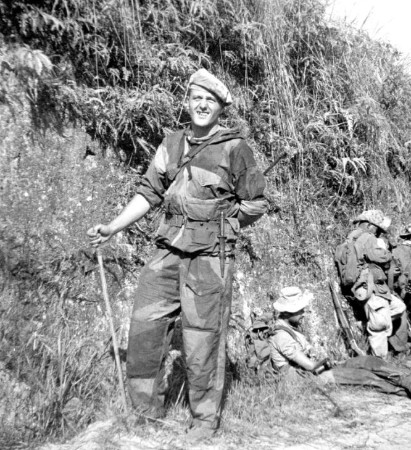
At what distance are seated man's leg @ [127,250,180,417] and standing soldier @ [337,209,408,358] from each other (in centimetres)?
333

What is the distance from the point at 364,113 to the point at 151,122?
339 cm

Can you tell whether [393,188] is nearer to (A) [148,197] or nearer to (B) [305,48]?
(B) [305,48]

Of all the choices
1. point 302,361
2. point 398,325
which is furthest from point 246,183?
point 398,325

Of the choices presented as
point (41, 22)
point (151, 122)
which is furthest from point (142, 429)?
point (41, 22)

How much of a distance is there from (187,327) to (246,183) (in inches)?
42.3

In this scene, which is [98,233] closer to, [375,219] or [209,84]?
[209,84]

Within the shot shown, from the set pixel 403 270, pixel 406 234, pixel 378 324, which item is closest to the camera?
pixel 378 324

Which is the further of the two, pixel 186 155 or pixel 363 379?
pixel 363 379

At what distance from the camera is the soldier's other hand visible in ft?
12.4

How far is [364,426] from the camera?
439 cm

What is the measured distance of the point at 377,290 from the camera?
659cm

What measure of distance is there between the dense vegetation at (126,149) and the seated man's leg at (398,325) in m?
0.82

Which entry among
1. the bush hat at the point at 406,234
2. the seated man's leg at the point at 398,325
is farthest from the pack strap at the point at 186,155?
the bush hat at the point at 406,234

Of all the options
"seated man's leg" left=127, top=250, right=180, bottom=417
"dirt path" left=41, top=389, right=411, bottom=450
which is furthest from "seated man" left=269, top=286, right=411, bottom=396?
"seated man's leg" left=127, top=250, right=180, bottom=417
